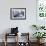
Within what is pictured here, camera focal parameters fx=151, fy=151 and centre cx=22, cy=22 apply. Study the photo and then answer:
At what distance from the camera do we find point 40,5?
6.51m

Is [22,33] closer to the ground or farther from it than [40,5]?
closer to the ground

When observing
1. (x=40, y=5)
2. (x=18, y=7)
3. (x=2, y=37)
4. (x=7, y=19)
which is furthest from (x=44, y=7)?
(x=2, y=37)

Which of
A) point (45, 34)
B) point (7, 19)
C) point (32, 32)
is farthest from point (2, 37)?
point (45, 34)

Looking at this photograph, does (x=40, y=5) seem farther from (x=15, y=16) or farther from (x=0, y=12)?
(x=0, y=12)

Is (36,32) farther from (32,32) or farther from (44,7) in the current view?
(44,7)

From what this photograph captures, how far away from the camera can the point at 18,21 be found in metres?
6.55

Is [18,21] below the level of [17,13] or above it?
below

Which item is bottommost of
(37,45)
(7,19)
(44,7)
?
(37,45)

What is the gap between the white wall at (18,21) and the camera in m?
6.48

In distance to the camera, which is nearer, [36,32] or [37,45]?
[37,45]

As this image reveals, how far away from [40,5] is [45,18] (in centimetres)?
60

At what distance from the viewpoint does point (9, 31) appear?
6551 mm

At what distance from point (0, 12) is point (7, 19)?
0.42 m

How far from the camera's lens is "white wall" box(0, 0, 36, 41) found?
21.2 feet
